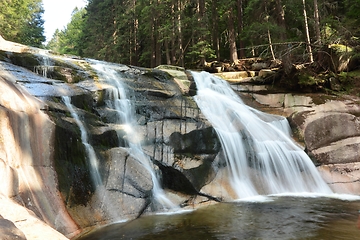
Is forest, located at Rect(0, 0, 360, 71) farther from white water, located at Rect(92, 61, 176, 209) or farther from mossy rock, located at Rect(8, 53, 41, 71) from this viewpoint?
mossy rock, located at Rect(8, 53, 41, 71)

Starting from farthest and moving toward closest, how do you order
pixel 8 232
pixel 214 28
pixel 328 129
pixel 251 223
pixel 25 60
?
pixel 214 28 < pixel 328 129 < pixel 25 60 < pixel 251 223 < pixel 8 232

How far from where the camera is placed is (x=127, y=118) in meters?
8.70

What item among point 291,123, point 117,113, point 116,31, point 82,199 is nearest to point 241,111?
point 291,123

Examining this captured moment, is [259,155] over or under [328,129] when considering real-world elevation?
under

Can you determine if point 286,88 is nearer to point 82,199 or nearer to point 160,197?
point 160,197

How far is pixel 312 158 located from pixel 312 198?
221cm

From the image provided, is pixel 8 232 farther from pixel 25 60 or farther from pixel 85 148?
pixel 25 60

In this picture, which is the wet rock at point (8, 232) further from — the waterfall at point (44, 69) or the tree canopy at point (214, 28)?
the tree canopy at point (214, 28)

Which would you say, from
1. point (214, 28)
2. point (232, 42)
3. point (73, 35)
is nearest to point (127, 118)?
point (232, 42)

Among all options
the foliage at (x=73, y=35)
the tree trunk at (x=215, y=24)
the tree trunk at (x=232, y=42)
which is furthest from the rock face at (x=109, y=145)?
the foliage at (x=73, y=35)

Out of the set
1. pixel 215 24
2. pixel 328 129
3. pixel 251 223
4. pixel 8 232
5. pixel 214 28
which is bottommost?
pixel 251 223

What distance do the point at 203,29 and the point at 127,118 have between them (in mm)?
12996

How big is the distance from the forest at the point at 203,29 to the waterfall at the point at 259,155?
3195 millimetres

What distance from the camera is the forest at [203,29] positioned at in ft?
50.1
